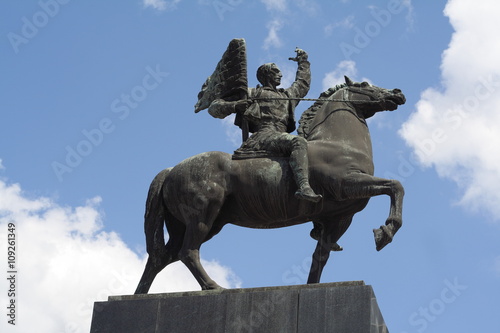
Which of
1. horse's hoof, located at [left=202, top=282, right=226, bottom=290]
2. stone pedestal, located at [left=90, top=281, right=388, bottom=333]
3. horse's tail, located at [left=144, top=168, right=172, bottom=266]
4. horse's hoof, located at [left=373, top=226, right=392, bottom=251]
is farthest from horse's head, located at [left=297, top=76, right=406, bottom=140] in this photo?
stone pedestal, located at [left=90, top=281, right=388, bottom=333]

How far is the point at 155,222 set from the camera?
47.0ft

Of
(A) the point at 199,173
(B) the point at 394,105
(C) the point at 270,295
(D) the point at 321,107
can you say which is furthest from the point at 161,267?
(B) the point at 394,105

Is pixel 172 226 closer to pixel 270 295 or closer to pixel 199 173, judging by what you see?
pixel 199 173

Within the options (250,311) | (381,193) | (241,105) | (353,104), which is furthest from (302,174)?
(250,311)

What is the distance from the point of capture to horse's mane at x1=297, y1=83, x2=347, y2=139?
14508 mm

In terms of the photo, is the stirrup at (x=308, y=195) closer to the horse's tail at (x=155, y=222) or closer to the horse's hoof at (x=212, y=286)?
the horse's hoof at (x=212, y=286)

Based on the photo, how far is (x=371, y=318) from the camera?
11719 millimetres

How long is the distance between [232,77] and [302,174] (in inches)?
97.7

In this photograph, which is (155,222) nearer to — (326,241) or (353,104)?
(326,241)

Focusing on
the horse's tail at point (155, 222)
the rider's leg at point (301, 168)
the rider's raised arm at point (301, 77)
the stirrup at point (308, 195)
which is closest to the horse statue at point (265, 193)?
the horse's tail at point (155, 222)

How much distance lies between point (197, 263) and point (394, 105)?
4.01m

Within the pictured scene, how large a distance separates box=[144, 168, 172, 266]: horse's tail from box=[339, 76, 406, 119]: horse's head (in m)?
3.23

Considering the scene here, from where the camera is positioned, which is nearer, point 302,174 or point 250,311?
point 250,311

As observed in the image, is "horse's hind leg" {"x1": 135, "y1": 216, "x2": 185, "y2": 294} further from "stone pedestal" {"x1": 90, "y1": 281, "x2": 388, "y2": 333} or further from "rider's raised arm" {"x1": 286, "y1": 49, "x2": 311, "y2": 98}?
"rider's raised arm" {"x1": 286, "y1": 49, "x2": 311, "y2": 98}
